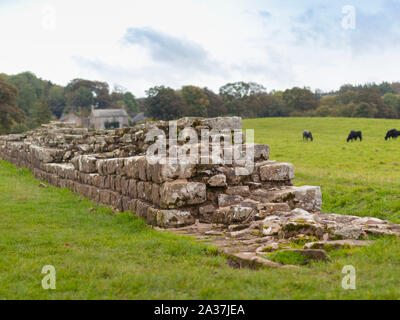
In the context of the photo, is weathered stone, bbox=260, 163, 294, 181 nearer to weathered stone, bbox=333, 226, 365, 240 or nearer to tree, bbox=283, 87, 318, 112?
weathered stone, bbox=333, 226, 365, 240

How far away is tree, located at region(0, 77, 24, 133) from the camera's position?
62000 millimetres

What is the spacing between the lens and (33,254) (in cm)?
629

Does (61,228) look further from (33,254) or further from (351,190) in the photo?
(351,190)

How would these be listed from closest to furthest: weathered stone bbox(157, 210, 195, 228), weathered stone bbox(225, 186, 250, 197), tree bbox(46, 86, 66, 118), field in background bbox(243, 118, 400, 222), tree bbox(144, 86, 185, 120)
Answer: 1. weathered stone bbox(157, 210, 195, 228)
2. weathered stone bbox(225, 186, 250, 197)
3. field in background bbox(243, 118, 400, 222)
4. tree bbox(144, 86, 185, 120)
5. tree bbox(46, 86, 66, 118)

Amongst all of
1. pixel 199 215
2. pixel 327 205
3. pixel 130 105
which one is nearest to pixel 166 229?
pixel 199 215

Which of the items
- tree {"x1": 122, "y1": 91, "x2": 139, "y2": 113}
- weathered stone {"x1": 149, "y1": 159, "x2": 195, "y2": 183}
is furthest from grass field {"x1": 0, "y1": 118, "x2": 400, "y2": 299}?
tree {"x1": 122, "y1": 91, "x2": 139, "y2": 113}

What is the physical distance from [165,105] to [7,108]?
42940 millimetres

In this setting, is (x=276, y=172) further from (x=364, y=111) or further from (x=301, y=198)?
(x=364, y=111)

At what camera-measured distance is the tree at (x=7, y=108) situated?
62.0 metres

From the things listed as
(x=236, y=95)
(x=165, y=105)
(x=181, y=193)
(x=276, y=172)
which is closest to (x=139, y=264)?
(x=181, y=193)

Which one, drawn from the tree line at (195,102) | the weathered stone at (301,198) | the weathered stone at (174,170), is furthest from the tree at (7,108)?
the weathered stone at (301,198)

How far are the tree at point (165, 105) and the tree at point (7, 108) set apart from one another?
41.2 meters

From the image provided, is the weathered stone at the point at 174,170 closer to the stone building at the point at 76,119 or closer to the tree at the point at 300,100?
the tree at the point at 300,100

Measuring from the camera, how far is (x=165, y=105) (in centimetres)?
2788
